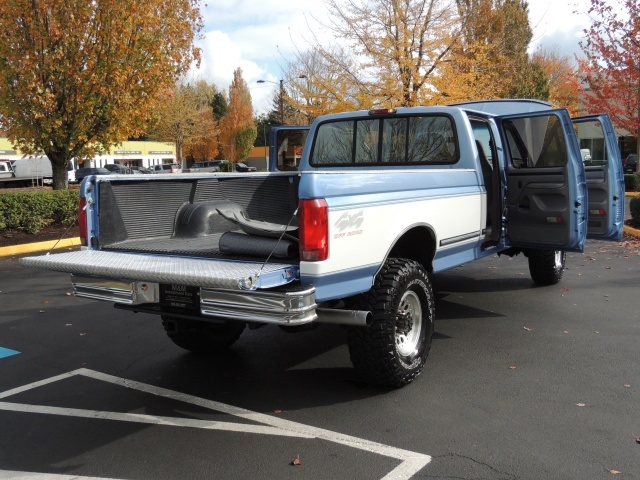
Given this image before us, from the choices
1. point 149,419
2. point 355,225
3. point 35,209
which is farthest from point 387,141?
point 35,209

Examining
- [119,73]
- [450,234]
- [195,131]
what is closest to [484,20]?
[119,73]

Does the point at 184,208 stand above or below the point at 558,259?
above

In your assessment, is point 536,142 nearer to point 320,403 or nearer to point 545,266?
point 545,266

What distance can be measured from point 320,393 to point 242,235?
130cm

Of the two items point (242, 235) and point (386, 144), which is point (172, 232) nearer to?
point (242, 235)

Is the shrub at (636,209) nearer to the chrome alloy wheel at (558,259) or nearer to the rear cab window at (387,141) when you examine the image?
the chrome alloy wheel at (558,259)

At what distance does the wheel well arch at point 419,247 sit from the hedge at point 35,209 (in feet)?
34.2

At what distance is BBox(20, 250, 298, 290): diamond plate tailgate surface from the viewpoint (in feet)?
11.0

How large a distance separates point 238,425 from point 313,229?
1406 mm

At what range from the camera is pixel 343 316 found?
384cm

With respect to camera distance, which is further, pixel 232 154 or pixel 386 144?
pixel 232 154

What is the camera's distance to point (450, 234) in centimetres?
508

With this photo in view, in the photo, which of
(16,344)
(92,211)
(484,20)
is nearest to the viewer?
(92,211)

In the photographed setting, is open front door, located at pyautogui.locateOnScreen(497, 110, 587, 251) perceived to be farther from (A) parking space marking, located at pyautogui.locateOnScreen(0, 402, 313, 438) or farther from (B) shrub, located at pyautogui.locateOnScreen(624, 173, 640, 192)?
(B) shrub, located at pyautogui.locateOnScreen(624, 173, 640, 192)
